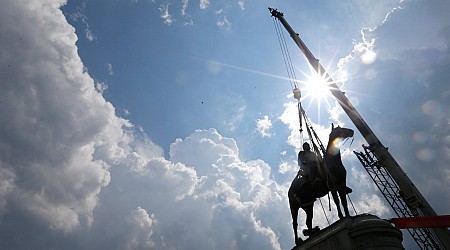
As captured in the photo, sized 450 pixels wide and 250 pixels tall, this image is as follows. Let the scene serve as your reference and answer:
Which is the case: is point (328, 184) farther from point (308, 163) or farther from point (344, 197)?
point (308, 163)

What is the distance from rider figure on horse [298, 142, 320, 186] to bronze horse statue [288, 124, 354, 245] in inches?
4.4

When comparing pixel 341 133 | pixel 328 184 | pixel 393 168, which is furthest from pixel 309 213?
pixel 393 168

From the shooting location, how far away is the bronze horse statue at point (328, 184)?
9062 millimetres

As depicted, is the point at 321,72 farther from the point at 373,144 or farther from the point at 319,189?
the point at 319,189

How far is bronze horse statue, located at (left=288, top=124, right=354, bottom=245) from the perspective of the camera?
29.7ft

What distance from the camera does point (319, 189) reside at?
9.93m

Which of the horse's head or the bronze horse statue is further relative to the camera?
the horse's head

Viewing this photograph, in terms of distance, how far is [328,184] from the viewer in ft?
30.2

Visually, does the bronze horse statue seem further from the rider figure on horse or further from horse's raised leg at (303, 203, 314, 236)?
the rider figure on horse

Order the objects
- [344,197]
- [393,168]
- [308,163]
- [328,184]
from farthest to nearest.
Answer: [393,168] < [308,163] < [328,184] < [344,197]

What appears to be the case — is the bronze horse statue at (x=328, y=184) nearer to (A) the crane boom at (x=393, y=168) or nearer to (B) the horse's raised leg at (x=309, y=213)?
(B) the horse's raised leg at (x=309, y=213)

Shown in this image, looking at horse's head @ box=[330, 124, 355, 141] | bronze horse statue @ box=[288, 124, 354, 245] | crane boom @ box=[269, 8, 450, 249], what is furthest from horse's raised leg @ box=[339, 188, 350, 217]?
crane boom @ box=[269, 8, 450, 249]

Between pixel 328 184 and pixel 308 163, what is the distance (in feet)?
3.63

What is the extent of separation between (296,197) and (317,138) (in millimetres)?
2810
